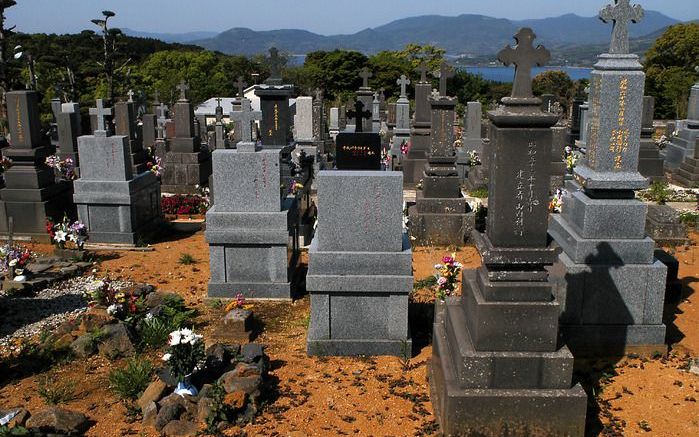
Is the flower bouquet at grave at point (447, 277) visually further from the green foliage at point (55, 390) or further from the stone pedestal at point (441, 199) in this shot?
the stone pedestal at point (441, 199)

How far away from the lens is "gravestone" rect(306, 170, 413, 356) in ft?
23.8

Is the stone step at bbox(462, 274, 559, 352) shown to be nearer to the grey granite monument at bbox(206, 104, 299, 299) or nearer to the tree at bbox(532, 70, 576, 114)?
the grey granite monument at bbox(206, 104, 299, 299)

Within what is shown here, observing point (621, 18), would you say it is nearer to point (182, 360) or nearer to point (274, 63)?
point (182, 360)

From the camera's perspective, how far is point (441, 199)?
12.6 m

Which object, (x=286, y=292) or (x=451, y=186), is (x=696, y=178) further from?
(x=286, y=292)

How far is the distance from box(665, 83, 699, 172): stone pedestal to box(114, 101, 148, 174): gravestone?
1635cm

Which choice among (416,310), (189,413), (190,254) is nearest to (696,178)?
(416,310)

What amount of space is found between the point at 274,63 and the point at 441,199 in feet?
16.7

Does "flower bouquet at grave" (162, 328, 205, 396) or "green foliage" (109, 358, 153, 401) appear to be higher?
"flower bouquet at grave" (162, 328, 205, 396)

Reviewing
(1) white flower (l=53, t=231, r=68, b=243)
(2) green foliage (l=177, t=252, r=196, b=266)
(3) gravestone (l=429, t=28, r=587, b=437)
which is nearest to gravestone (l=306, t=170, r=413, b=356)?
(3) gravestone (l=429, t=28, r=587, b=437)

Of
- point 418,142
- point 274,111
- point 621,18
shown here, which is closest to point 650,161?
point 418,142

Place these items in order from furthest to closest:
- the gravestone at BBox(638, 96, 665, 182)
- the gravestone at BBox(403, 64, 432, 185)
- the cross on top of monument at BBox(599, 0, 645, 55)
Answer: the gravestone at BBox(403, 64, 432, 185)
the gravestone at BBox(638, 96, 665, 182)
the cross on top of monument at BBox(599, 0, 645, 55)

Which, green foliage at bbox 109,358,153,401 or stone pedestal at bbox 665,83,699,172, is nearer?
green foliage at bbox 109,358,153,401

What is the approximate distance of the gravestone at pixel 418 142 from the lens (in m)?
19.1
